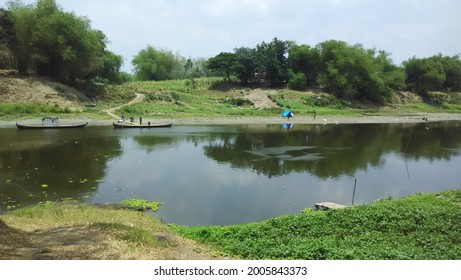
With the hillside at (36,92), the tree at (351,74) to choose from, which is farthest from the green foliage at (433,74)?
the hillside at (36,92)

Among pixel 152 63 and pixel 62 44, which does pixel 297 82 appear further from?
pixel 62 44

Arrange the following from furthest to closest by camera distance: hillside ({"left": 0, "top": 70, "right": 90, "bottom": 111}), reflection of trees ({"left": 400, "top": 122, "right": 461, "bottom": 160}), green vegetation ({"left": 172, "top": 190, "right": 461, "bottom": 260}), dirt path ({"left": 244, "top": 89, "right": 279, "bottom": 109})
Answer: dirt path ({"left": 244, "top": 89, "right": 279, "bottom": 109}) < hillside ({"left": 0, "top": 70, "right": 90, "bottom": 111}) < reflection of trees ({"left": 400, "top": 122, "right": 461, "bottom": 160}) < green vegetation ({"left": 172, "top": 190, "right": 461, "bottom": 260})

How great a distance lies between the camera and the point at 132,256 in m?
9.95

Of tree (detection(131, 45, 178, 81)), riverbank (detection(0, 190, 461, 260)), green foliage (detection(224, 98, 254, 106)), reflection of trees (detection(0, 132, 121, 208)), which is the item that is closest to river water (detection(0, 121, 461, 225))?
reflection of trees (detection(0, 132, 121, 208))

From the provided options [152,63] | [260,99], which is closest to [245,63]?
[260,99]

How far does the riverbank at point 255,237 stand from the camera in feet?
34.2

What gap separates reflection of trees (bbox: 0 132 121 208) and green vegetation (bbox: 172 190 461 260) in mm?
12599

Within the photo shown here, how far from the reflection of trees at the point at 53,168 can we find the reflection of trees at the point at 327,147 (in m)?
11.5

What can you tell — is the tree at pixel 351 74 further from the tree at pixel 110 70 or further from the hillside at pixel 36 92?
the hillside at pixel 36 92

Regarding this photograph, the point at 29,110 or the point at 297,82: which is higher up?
the point at 297,82

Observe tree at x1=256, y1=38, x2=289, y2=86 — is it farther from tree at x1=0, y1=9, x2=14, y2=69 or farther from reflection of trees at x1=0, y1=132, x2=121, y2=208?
reflection of trees at x1=0, y1=132, x2=121, y2=208

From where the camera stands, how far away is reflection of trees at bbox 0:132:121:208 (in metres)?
23.0

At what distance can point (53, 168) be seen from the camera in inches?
1140

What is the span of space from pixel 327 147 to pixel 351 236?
99.6 feet
